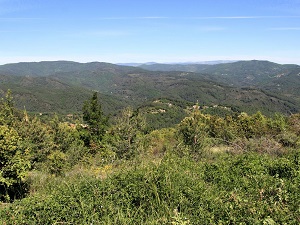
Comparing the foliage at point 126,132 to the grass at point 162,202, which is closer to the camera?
the grass at point 162,202

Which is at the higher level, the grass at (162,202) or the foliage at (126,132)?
the grass at (162,202)

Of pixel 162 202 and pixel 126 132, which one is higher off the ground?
pixel 162 202

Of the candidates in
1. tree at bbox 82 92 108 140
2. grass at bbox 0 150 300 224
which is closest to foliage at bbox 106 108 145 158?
grass at bbox 0 150 300 224

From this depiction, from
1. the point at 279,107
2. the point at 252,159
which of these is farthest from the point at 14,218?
the point at 279,107

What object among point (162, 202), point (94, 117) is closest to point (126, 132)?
point (162, 202)

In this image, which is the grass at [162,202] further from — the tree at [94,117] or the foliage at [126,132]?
the tree at [94,117]

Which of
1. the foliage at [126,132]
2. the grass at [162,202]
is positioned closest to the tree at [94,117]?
the foliage at [126,132]

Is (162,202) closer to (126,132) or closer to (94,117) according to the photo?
(126,132)

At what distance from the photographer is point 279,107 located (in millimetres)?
196250

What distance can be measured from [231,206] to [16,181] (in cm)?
519

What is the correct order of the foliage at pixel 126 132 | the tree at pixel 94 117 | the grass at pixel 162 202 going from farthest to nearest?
the tree at pixel 94 117 → the foliage at pixel 126 132 → the grass at pixel 162 202

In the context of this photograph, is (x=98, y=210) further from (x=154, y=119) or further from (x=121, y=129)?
(x=154, y=119)

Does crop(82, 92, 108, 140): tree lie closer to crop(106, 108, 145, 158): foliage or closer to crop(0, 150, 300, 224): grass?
crop(106, 108, 145, 158): foliage

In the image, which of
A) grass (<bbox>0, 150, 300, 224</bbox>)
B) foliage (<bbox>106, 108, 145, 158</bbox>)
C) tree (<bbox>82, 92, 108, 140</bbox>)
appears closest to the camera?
grass (<bbox>0, 150, 300, 224</bbox>)
